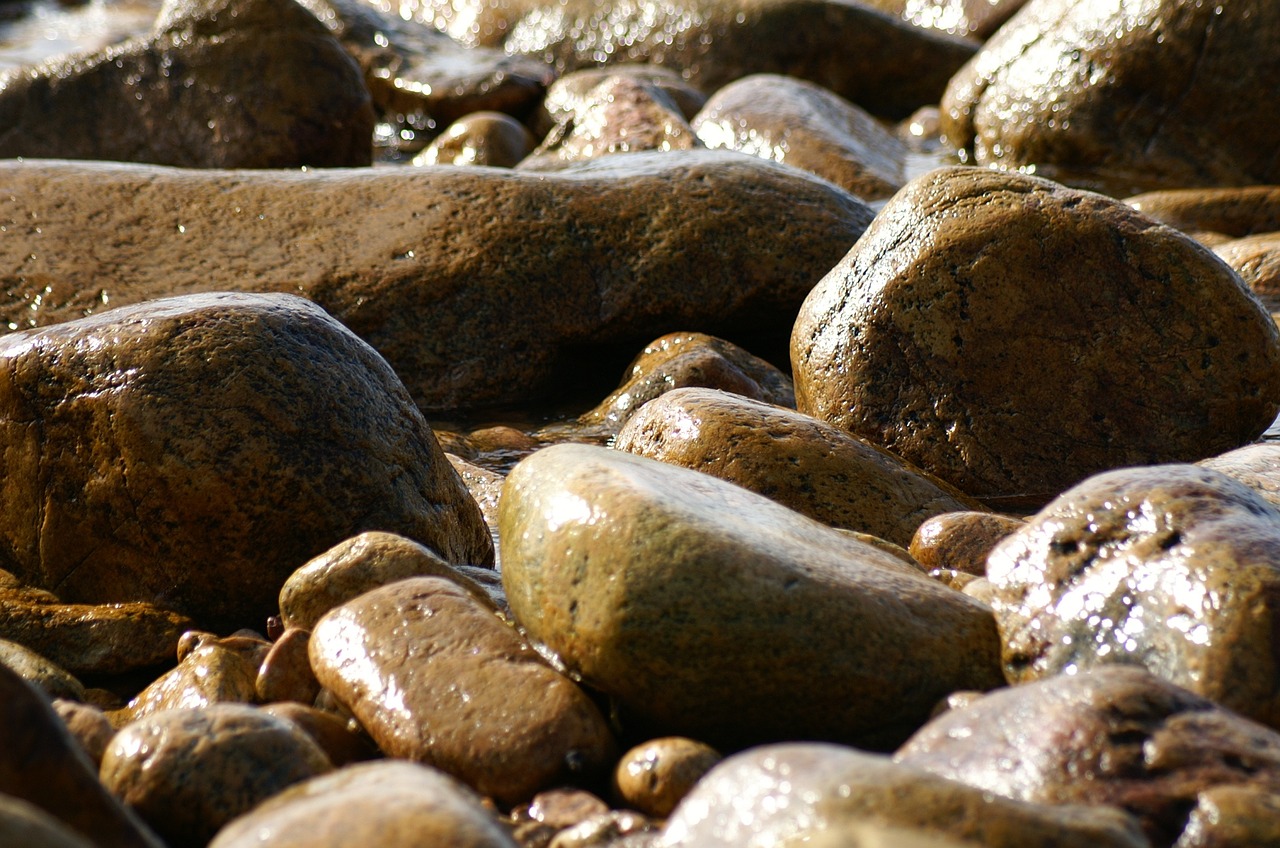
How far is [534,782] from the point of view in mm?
2992

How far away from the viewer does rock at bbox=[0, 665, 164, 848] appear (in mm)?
2271

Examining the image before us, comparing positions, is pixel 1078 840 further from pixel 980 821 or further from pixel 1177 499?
pixel 1177 499

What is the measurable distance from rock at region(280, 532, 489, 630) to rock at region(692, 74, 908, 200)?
261 inches

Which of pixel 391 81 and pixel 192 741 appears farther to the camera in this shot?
pixel 391 81

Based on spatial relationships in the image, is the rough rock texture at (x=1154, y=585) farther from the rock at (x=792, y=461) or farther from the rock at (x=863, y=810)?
the rock at (x=792, y=461)

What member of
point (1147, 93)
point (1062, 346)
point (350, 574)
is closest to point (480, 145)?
point (1147, 93)

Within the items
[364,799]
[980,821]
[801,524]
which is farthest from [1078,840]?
[801,524]

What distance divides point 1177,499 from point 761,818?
1.62 meters

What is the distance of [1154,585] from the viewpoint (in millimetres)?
3174

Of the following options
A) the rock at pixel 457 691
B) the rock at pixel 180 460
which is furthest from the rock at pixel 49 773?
the rock at pixel 180 460

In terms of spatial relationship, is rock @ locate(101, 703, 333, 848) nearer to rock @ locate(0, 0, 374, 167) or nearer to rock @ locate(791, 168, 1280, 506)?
rock @ locate(791, 168, 1280, 506)

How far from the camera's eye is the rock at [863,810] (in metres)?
2.16

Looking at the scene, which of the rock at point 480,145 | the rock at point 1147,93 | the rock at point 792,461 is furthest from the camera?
the rock at point 480,145

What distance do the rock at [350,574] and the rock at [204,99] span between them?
6884mm
